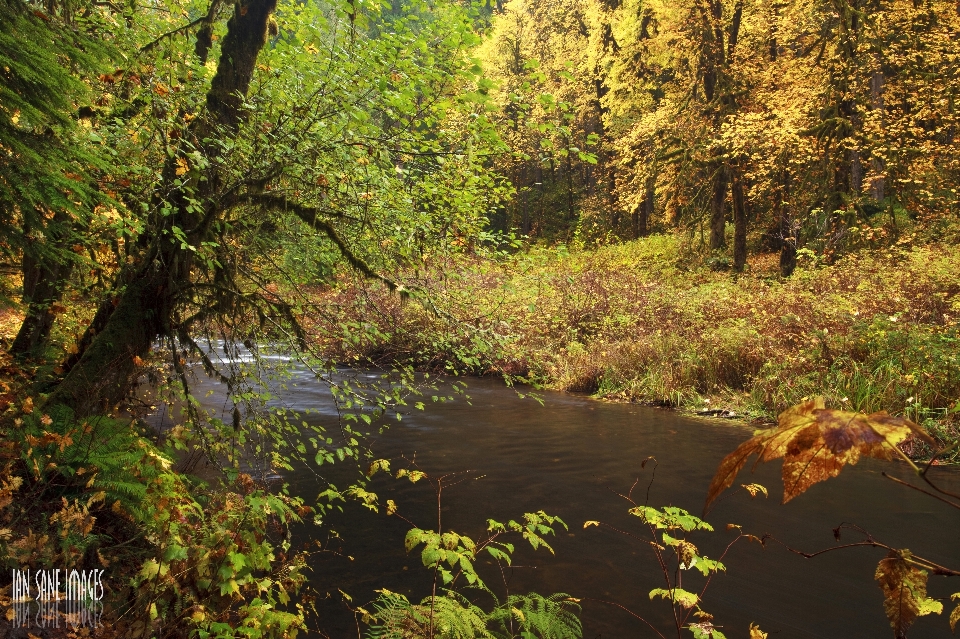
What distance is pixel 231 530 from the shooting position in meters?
4.29

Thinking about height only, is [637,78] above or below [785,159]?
above

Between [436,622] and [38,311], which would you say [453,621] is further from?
[38,311]

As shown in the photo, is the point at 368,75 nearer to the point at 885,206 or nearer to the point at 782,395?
the point at 782,395

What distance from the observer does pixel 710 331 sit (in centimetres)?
1263

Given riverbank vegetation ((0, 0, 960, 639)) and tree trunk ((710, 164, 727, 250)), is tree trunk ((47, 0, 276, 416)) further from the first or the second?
tree trunk ((710, 164, 727, 250))

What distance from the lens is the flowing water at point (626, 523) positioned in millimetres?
5227

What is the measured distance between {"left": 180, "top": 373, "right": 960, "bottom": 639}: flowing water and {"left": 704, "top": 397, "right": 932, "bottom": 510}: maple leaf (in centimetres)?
390

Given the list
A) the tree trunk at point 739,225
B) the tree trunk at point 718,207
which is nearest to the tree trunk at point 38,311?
the tree trunk at point 739,225

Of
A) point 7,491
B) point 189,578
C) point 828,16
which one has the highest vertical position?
point 828,16

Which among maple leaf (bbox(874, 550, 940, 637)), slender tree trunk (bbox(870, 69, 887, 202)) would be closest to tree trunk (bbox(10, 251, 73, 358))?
maple leaf (bbox(874, 550, 940, 637))

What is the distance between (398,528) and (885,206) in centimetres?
1817

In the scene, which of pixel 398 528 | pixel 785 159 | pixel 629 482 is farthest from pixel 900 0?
pixel 398 528

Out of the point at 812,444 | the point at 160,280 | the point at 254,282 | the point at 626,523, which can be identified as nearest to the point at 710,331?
the point at 626,523

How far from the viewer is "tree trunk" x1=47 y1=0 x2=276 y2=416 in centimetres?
506
